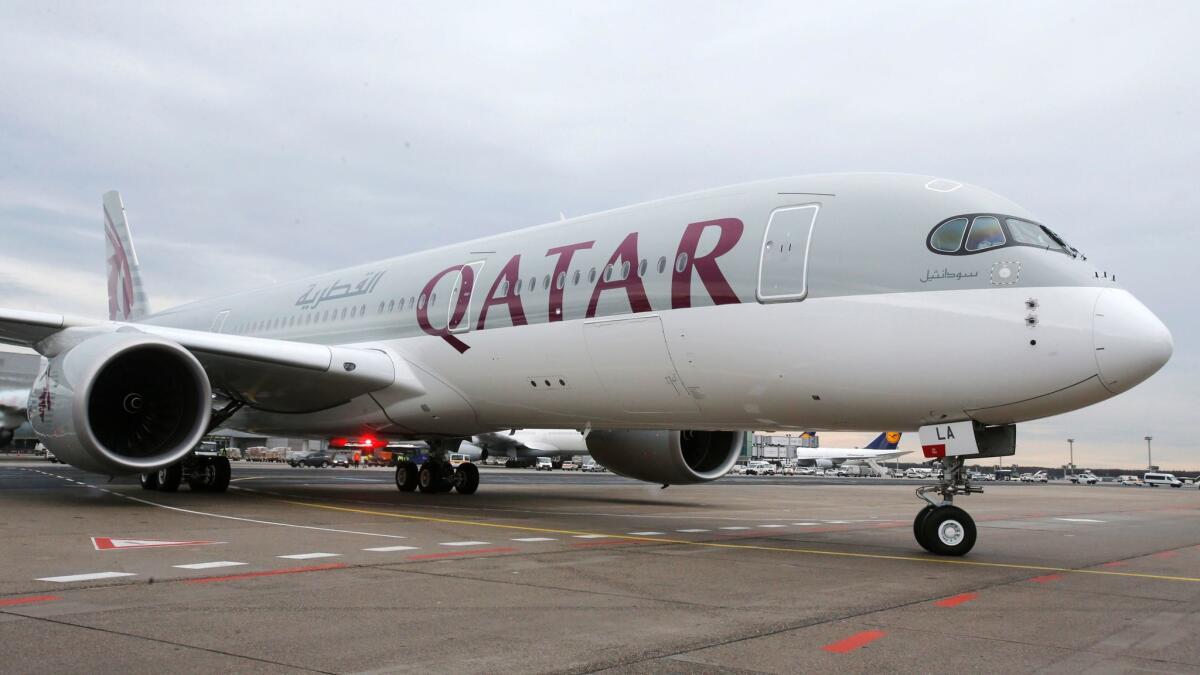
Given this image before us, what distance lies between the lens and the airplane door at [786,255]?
30.0 feet

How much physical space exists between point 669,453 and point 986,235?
6795mm

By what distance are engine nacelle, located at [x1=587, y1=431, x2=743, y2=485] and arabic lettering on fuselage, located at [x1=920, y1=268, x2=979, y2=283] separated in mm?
6369

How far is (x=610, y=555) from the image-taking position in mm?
8406

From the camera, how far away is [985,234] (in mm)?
8469

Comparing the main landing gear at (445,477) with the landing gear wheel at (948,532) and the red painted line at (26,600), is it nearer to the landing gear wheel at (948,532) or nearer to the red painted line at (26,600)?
the landing gear wheel at (948,532)

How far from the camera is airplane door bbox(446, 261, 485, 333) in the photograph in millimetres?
13008

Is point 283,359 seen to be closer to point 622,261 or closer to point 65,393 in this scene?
point 65,393

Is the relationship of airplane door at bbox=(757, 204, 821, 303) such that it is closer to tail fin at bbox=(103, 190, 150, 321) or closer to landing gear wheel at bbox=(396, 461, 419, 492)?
landing gear wheel at bbox=(396, 461, 419, 492)

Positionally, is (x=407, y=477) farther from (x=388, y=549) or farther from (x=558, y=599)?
(x=558, y=599)

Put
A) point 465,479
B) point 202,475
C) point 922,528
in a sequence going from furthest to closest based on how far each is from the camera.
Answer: point 465,479
point 202,475
point 922,528

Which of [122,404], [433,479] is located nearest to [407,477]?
[433,479]

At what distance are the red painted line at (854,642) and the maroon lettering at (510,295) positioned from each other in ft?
24.9

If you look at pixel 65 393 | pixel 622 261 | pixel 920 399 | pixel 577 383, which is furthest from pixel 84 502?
pixel 920 399

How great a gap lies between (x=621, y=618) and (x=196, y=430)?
27.6ft
